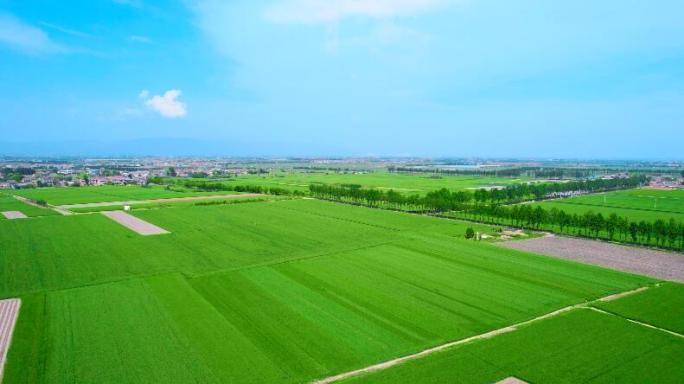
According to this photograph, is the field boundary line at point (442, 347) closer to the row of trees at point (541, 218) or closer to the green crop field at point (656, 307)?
the green crop field at point (656, 307)

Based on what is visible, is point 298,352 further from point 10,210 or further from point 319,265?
point 10,210

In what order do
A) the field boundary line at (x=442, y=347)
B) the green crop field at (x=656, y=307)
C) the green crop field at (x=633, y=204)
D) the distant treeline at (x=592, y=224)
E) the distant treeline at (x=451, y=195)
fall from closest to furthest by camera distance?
the field boundary line at (x=442, y=347)
the green crop field at (x=656, y=307)
the distant treeline at (x=592, y=224)
the green crop field at (x=633, y=204)
the distant treeline at (x=451, y=195)

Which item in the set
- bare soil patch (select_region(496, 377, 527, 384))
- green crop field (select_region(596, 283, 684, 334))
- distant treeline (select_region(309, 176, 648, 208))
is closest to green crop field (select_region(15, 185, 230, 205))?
distant treeline (select_region(309, 176, 648, 208))

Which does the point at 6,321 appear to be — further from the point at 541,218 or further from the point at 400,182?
the point at 400,182

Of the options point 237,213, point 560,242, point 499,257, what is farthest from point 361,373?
point 237,213

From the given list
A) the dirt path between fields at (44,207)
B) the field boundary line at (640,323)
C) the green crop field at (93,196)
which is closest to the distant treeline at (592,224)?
the field boundary line at (640,323)

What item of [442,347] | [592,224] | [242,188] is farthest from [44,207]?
[592,224]
